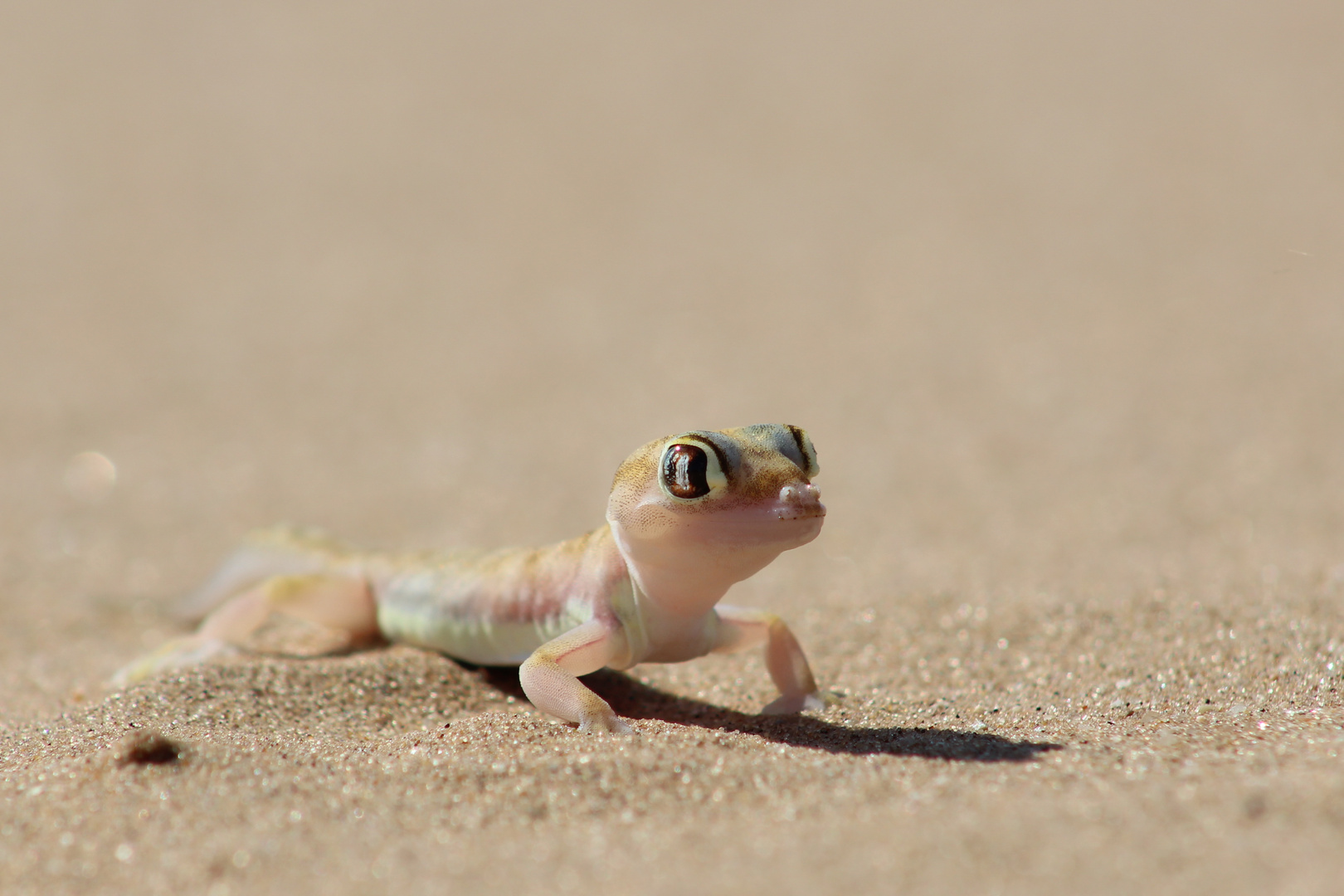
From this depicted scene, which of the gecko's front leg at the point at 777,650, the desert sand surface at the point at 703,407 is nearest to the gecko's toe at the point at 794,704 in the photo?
the gecko's front leg at the point at 777,650

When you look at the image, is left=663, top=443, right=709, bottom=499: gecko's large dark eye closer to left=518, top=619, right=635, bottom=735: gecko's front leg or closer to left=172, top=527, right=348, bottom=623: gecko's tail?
left=518, top=619, right=635, bottom=735: gecko's front leg

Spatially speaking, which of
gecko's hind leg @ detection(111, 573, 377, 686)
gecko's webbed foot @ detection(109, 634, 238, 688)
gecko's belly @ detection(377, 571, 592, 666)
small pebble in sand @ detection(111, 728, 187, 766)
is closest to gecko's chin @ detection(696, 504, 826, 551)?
gecko's belly @ detection(377, 571, 592, 666)

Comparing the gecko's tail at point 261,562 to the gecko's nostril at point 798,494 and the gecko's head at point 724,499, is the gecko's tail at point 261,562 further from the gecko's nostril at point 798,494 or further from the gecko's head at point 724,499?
the gecko's nostril at point 798,494

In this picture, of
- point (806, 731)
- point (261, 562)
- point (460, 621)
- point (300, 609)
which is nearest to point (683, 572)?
point (806, 731)

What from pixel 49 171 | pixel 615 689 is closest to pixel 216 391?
pixel 49 171

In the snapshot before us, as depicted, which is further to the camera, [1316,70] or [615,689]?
[1316,70]

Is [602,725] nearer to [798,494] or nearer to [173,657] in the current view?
[798,494]

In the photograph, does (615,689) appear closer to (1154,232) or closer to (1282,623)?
(1282,623)
